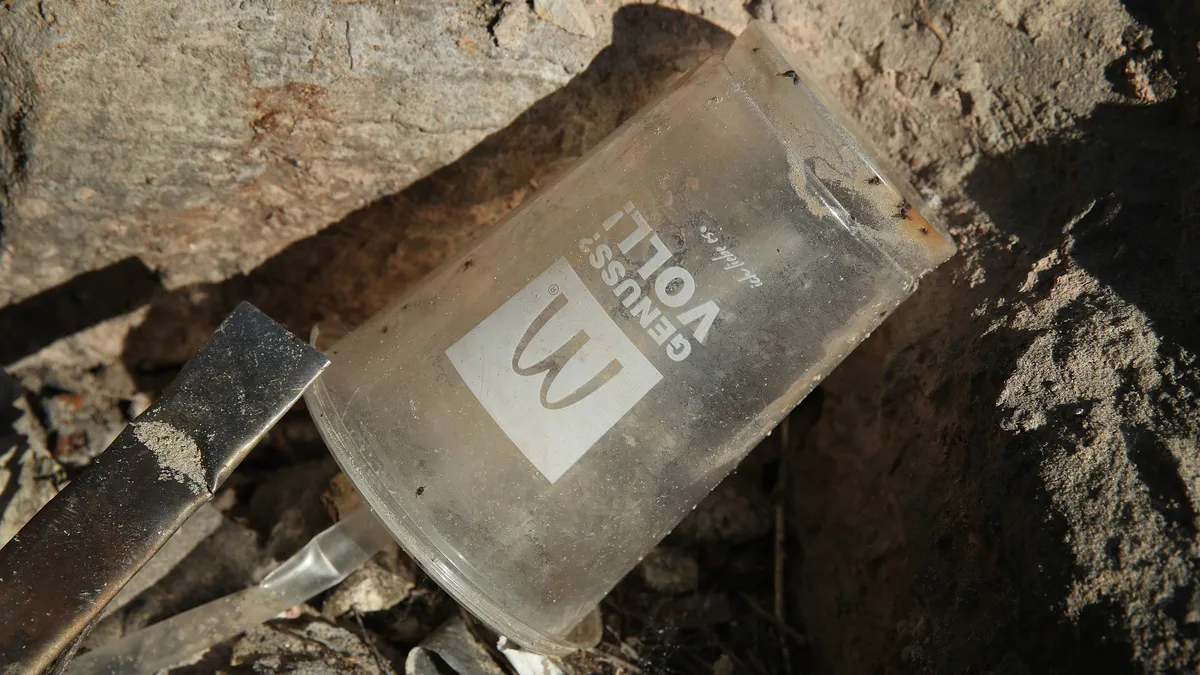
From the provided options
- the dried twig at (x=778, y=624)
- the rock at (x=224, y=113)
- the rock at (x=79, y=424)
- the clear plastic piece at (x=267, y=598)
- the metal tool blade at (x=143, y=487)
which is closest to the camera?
the metal tool blade at (x=143, y=487)

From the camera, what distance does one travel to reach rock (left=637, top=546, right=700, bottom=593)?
135cm

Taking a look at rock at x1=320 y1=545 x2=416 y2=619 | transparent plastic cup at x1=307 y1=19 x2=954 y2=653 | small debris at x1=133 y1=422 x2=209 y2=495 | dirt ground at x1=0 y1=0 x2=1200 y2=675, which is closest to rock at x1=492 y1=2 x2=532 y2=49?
dirt ground at x1=0 y1=0 x2=1200 y2=675

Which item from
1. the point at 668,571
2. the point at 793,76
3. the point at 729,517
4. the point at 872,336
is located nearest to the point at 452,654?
the point at 668,571

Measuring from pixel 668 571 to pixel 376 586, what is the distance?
0.44 m

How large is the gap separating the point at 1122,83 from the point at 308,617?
1348 millimetres

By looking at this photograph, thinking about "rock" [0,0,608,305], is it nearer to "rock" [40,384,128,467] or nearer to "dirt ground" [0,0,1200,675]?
"dirt ground" [0,0,1200,675]

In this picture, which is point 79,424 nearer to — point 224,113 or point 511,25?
point 224,113

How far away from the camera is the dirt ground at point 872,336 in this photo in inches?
36.7

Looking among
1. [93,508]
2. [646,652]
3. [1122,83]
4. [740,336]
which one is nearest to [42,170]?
[93,508]

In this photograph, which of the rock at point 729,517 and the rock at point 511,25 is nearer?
the rock at point 511,25

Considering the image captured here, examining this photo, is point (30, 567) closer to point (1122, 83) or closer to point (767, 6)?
point (767, 6)

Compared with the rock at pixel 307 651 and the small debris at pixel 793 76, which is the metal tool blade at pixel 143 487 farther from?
the small debris at pixel 793 76

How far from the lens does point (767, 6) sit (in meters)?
1.23

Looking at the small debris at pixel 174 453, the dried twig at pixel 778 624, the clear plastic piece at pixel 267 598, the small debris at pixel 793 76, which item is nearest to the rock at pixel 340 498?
the clear plastic piece at pixel 267 598
